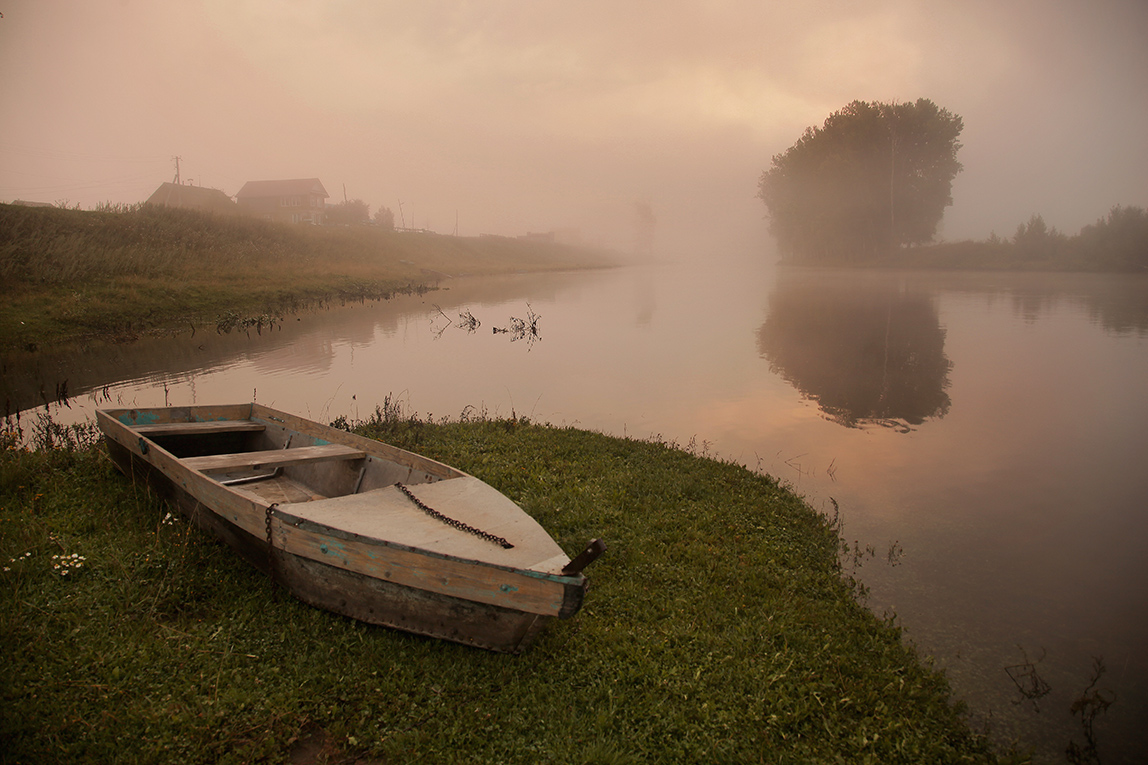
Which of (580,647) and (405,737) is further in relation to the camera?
(580,647)

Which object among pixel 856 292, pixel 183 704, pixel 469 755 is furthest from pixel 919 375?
→ pixel 856 292

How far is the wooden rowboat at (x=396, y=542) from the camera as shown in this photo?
438cm

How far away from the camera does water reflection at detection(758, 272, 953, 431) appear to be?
13383 millimetres

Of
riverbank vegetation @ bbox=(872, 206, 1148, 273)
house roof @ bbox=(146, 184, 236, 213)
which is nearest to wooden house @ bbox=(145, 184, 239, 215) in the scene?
house roof @ bbox=(146, 184, 236, 213)

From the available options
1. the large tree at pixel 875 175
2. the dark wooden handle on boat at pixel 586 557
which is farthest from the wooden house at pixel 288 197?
the dark wooden handle on boat at pixel 586 557

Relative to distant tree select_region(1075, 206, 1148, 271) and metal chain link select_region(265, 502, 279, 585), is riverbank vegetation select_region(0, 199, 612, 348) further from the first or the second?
distant tree select_region(1075, 206, 1148, 271)

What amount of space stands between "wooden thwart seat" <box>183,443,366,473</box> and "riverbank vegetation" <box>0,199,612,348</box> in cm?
1469

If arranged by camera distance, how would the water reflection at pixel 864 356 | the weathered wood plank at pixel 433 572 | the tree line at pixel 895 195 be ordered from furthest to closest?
the tree line at pixel 895 195
the water reflection at pixel 864 356
the weathered wood plank at pixel 433 572

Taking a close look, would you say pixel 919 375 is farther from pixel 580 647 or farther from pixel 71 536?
pixel 71 536

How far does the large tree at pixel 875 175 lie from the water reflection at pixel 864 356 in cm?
3718

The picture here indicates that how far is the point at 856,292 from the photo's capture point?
4019cm

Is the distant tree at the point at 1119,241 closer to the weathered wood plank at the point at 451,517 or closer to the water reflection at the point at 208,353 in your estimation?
the water reflection at the point at 208,353

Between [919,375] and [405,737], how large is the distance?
1662 cm

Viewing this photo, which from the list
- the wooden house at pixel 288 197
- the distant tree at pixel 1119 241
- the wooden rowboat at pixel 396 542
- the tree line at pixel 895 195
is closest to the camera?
the wooden rowboat at pixel 396 542
